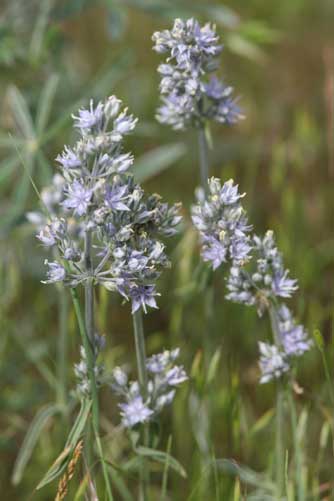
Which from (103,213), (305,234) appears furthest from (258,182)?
(103,213)

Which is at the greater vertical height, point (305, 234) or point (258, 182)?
point (258, 182)

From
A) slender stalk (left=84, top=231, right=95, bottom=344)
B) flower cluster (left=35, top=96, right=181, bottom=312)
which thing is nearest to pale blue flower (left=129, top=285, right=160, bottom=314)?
flower cluster (left=35, top=96, right=181, bottom=312)

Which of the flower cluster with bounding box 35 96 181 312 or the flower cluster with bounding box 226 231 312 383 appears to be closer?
the flower cluster with bounding box 35 96 181 312

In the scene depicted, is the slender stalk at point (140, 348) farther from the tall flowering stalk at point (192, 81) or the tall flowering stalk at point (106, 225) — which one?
the tall flowering stalk at point (192, 81)

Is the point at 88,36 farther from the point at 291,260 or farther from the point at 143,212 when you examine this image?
the point at 143,212

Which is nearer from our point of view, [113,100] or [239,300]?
[113,100]

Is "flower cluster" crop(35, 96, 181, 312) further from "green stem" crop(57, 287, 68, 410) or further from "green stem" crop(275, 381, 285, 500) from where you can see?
"green stem" crop(57, 287, 68, 410)

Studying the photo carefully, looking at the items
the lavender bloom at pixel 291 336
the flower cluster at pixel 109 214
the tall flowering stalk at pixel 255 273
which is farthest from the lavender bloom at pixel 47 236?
the lavender bloom at pixel 291 336
